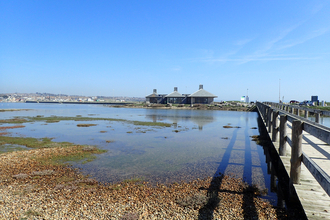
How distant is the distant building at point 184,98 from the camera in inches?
2958

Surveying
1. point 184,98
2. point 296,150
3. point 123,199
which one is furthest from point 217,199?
point 184,98

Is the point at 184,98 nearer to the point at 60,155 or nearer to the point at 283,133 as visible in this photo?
the point at 60,155

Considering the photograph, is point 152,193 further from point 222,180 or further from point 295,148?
point 295,148

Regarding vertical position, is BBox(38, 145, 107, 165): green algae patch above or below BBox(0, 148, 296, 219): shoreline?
below

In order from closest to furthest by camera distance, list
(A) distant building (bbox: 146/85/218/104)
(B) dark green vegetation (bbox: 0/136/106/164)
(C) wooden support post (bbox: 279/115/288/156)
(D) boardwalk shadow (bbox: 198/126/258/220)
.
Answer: (D) boardwalk shadow (bbox: 198/126/258/220), (C) wooden support post (bbox: 279/115/288/156), (B) dark green vegetation (bbox: 0/136/106/164), (A) distant building (bbox: 146/85/218/104)

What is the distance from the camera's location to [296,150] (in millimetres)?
5234

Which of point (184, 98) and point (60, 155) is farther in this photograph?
point (184, 98)

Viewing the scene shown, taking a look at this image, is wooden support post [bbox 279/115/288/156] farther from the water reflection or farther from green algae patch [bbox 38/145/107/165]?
the water reflection

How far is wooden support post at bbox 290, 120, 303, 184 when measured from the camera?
513 centimetres

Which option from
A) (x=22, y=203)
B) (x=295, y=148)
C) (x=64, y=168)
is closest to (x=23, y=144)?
(x=64, y=168)

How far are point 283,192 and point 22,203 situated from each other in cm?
838

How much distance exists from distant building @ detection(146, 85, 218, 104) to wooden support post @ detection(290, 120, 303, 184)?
70.0 metres

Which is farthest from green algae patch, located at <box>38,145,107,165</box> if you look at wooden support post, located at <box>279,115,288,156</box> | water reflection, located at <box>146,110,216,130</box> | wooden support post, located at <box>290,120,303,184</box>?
water reflection, located at <box>146,110,216,130</box>

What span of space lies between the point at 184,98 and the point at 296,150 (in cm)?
7489
